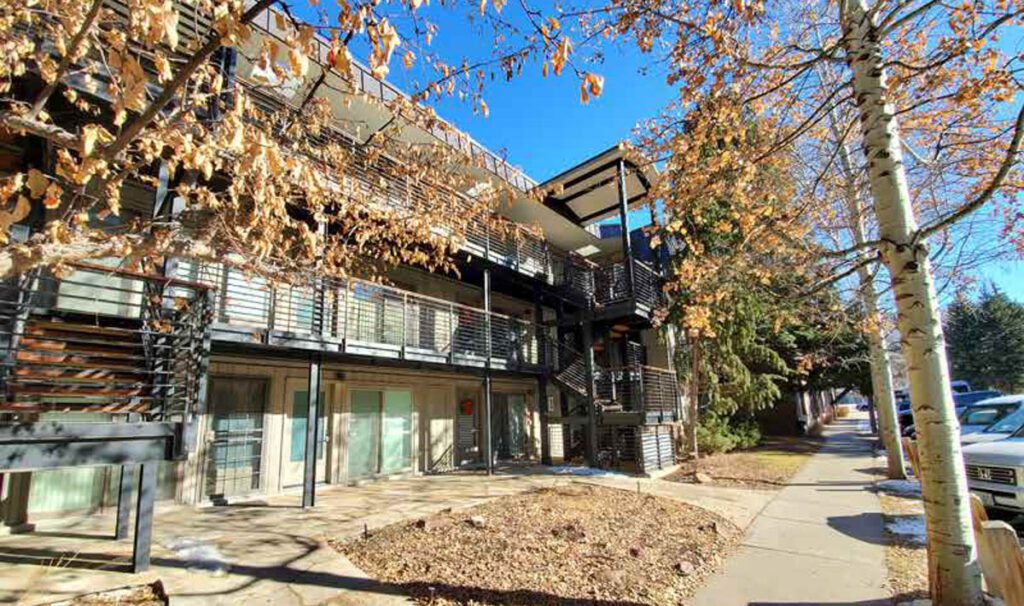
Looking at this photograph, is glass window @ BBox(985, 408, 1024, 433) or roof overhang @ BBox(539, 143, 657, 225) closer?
glass window @ BBox(985, 408, 1024, 433)

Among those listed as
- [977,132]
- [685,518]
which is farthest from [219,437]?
[977,132]

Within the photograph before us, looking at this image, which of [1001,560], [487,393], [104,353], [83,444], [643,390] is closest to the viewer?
[1001,560]

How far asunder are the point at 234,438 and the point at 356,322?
133 inches

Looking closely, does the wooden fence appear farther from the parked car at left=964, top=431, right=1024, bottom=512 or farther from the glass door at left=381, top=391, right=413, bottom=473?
the glass door at left=381, top=391, right=413, bottom=473

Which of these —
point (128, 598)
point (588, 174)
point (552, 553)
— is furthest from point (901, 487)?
point (128, 598)

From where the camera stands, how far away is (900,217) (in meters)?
4.27

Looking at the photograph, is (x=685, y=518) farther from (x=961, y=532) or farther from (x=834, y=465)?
(x=834, y=465)

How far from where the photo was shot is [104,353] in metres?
5.61

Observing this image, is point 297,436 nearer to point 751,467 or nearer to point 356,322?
point 356,322

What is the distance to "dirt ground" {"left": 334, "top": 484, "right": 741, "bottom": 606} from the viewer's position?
4.84 meters

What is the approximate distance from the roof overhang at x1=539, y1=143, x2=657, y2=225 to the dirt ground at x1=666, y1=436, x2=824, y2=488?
742 cm

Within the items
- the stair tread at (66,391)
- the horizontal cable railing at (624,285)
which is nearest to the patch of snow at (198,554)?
the stair tread at (66,391)

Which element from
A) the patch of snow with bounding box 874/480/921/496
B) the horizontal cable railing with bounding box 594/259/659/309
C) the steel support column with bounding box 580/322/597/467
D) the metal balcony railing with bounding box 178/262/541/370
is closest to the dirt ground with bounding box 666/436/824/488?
the patch of snow with bounding box 874/480/921/496

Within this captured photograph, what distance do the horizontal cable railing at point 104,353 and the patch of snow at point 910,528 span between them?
9.20 metres
